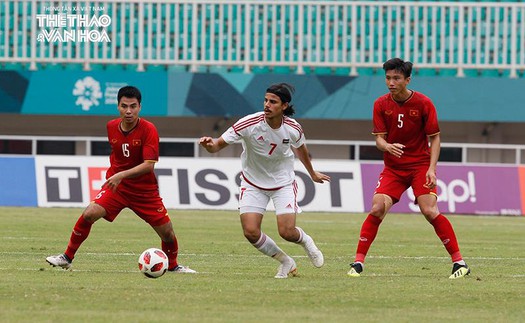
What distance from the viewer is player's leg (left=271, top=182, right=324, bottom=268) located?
508 inches

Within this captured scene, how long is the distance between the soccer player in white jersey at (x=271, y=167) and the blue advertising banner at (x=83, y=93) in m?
23.3

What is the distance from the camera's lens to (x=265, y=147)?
12844mm

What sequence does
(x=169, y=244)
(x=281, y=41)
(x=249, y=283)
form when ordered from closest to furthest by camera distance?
(x=249, y=283)
(x=169, y=244)
(x=281, y=41)

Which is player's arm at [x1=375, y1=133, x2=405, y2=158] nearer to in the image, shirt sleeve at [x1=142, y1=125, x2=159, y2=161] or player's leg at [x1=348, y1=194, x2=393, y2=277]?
player's leg at [x1=348, y1=194, x2=393, y2=277]

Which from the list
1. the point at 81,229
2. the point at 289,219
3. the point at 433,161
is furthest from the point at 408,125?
the point at 81,229

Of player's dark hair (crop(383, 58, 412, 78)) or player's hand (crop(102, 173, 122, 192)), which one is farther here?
player's dark hair (crop(383, 58, 412, 78))

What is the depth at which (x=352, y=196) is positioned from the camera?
93.7ft

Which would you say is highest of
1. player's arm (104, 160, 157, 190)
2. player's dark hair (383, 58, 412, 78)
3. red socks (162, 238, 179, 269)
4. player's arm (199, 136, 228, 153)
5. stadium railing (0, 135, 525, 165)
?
player's dark hair (383, 58, 412, 78)

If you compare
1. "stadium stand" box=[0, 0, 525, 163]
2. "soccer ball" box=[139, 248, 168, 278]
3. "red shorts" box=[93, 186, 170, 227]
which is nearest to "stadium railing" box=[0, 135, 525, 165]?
"stadium stand" box=[0, 0, 525, 163]

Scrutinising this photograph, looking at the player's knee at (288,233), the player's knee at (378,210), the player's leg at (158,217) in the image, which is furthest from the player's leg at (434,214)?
the player's leg at (158,217)

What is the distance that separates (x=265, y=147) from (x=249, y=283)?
5.45ft

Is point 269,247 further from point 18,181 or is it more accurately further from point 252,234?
point 18,181

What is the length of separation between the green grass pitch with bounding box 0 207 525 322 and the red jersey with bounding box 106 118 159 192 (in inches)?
37.7

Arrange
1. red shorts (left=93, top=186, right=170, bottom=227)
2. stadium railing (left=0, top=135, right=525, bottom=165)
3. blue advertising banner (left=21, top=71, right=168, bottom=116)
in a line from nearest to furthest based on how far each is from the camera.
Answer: red shorts (left=93, top=186, right=170, bottom=227) → stadium railing (left=0, top=135, right=525, bottom=165) → blue advertising banner (left=21, top=71, right=168, bottom=116)
